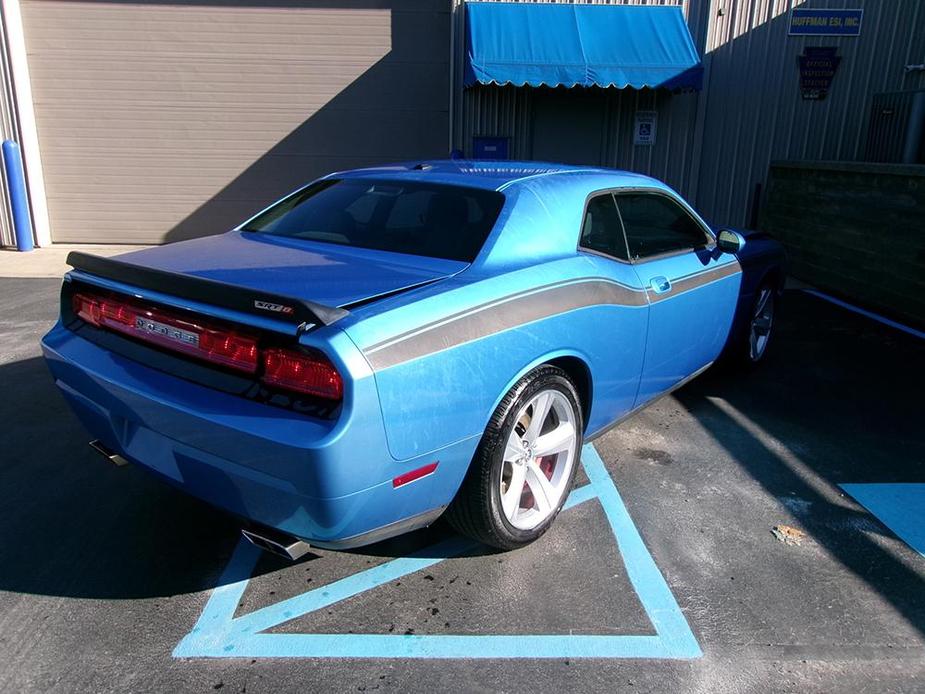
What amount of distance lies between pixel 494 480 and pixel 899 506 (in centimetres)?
223

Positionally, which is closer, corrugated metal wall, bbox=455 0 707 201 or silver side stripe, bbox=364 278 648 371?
silver side stripe, bbox=364 278 648 371

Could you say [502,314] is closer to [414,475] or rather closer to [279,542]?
[414,475]

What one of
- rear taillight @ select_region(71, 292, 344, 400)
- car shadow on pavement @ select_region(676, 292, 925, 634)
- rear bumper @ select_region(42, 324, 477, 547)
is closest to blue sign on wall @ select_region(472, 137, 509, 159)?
car shadow on pavement @ select_region(676, 292, 925, 634)

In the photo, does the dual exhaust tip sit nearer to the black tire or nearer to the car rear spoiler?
the black tire

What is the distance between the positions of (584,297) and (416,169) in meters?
1.29

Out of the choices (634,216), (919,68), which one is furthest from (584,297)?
(919,68)

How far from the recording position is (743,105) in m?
11.0

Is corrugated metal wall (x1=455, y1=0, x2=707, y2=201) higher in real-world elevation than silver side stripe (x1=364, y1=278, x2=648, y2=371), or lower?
higher

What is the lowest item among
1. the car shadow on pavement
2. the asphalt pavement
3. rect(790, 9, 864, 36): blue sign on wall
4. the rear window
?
the car shadow on pavement

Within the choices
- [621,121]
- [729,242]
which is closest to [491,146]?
[621,121]

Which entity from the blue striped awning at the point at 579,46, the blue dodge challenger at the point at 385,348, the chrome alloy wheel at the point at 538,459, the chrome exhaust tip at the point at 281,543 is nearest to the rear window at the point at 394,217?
the blue dodge challenger at the point at 385,348

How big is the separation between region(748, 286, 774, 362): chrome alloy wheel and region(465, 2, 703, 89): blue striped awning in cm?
470

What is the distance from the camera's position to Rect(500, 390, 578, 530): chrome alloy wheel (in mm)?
2984

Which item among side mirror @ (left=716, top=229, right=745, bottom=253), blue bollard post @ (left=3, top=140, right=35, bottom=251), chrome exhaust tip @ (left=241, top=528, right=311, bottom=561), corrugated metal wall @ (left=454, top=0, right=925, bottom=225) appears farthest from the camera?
corrugated metal wall @ (left=454, top=0, right=925, bottom=225)
